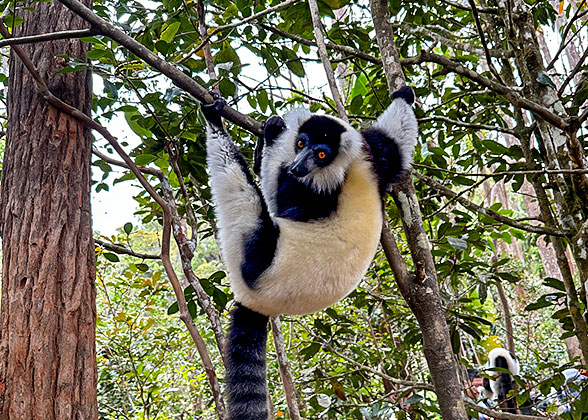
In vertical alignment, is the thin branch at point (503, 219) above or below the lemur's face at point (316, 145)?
below

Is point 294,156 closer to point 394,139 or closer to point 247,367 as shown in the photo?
point 394,139

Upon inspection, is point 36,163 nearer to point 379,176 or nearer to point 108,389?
point 379,176

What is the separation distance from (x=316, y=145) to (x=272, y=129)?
278mm

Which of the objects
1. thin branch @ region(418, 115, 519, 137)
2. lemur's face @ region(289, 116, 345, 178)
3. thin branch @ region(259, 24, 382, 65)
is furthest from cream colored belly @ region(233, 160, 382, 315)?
thin branch @ region(259, 24, 382, 65)

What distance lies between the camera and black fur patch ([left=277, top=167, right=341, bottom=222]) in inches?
108

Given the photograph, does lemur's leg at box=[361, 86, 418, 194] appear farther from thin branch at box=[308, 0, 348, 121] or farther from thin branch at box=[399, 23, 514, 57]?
thin branch at box=[399, 23, 514, 57]

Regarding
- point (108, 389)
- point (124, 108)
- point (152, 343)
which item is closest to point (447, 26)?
point (124, 108)

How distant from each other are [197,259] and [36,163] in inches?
769

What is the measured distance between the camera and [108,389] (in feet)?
17.9

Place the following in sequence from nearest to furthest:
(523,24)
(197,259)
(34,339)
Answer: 1. (34,339)
2. (523,24)
3. (197,259)

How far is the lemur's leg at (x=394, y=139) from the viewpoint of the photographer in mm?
2834

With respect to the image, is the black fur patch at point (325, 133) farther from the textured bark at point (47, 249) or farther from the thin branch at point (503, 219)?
the textured bark at point (47, 249)

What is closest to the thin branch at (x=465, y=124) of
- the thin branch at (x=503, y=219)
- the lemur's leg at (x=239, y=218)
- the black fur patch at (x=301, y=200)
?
the thin branch at (x=503, y=219)

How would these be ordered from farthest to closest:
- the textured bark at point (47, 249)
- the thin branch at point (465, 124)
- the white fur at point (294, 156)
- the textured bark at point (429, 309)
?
1. the thin branch at point (465, 124)
2. the white fur at point (294, 156)
3. the textured bark at point (429, 309)
4. the textured bark at point (47, 249)
